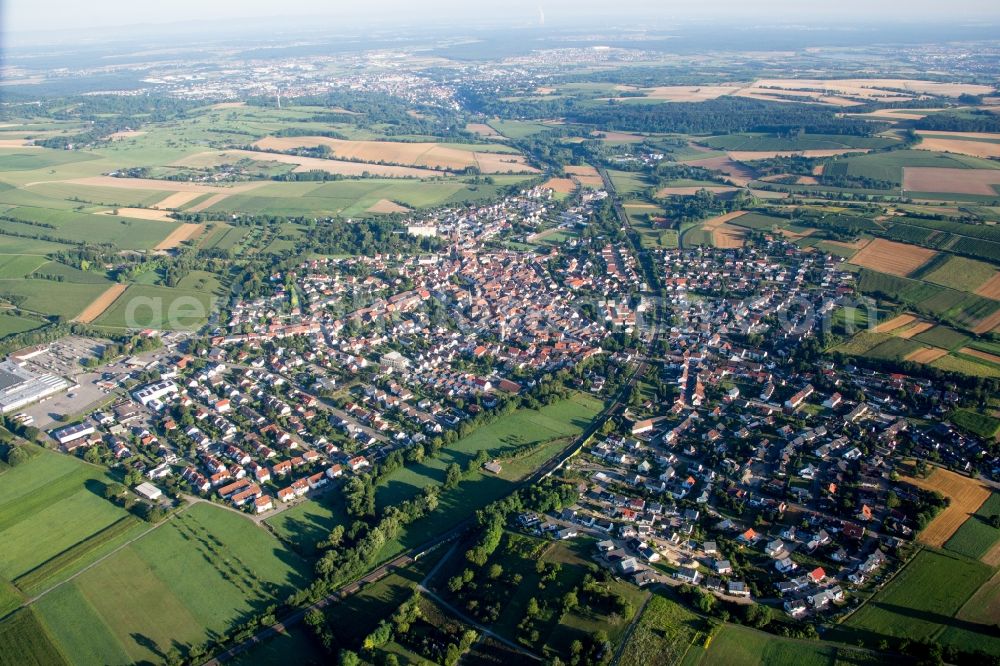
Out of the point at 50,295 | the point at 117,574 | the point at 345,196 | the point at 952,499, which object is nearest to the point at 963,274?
the point at 952,499

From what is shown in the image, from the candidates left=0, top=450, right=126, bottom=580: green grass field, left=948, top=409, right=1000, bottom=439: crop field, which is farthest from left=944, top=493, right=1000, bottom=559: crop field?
left=0, top=450, right=126, bottom=580: green grass field

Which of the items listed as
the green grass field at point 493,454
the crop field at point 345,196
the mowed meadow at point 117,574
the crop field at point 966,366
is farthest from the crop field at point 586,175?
the mowed meadow at point 117,574

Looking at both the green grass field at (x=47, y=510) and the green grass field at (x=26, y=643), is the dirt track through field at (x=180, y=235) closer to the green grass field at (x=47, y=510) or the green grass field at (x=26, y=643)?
the green grass field at (x=47, y=510)

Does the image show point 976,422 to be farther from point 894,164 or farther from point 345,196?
point 345,196

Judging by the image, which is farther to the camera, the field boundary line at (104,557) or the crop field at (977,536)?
the crop field at (977,536)

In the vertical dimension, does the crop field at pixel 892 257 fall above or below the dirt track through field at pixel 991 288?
above

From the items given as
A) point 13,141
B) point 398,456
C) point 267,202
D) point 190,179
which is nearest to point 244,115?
point 13,141
